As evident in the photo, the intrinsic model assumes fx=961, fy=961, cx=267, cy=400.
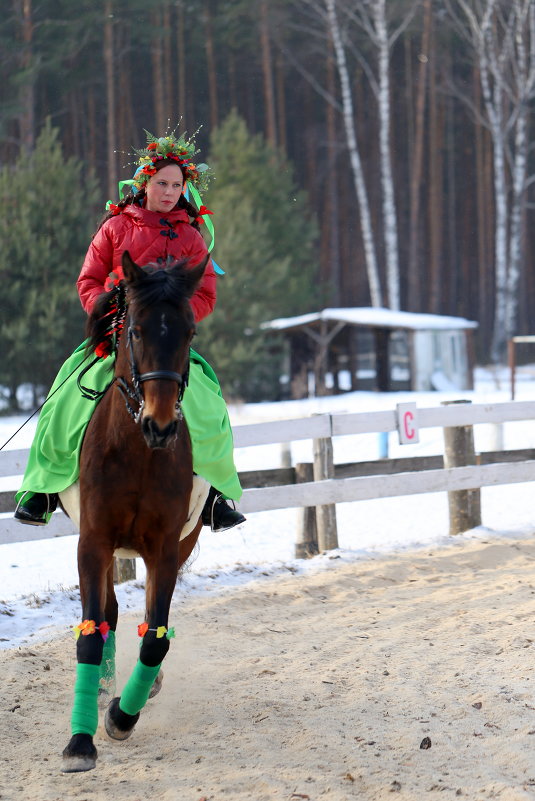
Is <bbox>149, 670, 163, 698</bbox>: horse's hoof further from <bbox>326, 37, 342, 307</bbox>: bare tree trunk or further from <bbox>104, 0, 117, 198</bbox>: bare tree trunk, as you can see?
<bbox>326, 37, 342, 307</bbox>: bare tree trunk

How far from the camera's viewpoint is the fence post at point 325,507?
26.1 feet

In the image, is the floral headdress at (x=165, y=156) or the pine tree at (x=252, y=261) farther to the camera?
the pine tree at (x=252, y=261)

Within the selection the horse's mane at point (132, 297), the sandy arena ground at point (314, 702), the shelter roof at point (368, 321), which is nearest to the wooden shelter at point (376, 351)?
the shelter roof at point (368, 321)

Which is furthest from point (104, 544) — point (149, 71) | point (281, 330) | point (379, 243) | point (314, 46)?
point (379, 243)

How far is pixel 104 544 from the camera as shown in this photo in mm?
3965

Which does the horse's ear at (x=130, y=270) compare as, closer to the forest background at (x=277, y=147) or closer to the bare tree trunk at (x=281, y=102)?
the forest background at (x=277, y=147)

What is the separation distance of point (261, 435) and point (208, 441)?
322cm

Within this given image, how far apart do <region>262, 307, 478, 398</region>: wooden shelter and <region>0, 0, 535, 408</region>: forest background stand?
1389 millimetres

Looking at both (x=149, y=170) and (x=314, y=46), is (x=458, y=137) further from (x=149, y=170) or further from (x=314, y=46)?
(x=149, y=170)

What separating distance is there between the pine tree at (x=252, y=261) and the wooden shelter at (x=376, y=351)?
122 cm

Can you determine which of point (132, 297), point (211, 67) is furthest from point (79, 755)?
point (211, 67)

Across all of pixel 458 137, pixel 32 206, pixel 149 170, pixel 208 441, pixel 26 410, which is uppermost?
pixel 458 137

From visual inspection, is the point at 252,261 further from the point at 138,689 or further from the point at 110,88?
the point at 138,689

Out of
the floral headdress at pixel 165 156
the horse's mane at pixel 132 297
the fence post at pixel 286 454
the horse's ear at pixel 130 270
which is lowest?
the fence post at pixel 286 454
